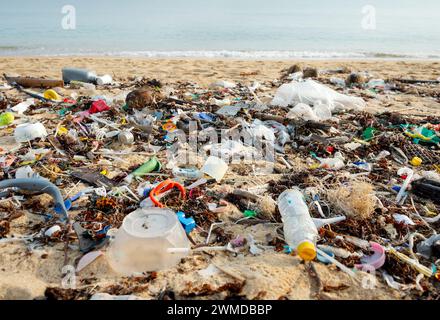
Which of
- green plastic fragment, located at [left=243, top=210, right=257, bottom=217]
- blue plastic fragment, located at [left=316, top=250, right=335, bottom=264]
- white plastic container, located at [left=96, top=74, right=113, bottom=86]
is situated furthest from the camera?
white plastic container, located at [left=96, top=74, right=113, bottom=86]

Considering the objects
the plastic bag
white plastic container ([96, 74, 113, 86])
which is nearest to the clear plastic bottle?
the plastic bag

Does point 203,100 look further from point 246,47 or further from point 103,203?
point 246,47

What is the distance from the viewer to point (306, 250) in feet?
7.97

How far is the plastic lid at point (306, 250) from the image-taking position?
242cm

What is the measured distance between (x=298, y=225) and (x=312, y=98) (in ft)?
13.1

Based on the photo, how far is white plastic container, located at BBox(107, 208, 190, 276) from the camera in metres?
2.39

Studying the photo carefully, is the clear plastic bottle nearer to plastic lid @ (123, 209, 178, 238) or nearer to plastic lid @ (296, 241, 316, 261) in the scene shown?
plastic lid @ (296, 241, 316, 261)

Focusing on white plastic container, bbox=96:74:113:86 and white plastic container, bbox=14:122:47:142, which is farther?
white plastic container, bbox=96:74:113:86

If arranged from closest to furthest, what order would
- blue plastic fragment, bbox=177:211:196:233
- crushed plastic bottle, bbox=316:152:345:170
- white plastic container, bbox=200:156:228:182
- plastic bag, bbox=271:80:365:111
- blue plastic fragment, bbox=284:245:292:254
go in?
blue plastic fragment, bbox=284:245:292:254 → blue plastic fragment, bbox=177:211:196:233 → white plastic container, bbox=200:156:228:182 → crushed plastic bottle, bbox=316:152:345:170 → plastic bag, bbox=271:80:365:111

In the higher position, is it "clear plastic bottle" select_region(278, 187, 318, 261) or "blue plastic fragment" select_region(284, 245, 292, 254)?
"clear plastic bottle" select_region(278, 187, 318, 261)

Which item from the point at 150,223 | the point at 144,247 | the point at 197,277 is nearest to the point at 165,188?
the point at 150,223

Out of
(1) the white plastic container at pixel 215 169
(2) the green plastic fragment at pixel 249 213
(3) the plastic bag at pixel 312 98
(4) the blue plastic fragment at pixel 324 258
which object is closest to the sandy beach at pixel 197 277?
(4) the blue plastic fragment at pixel 324 258

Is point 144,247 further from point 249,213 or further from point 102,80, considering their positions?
point 102,80

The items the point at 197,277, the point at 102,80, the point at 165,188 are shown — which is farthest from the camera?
the point at 102,80
